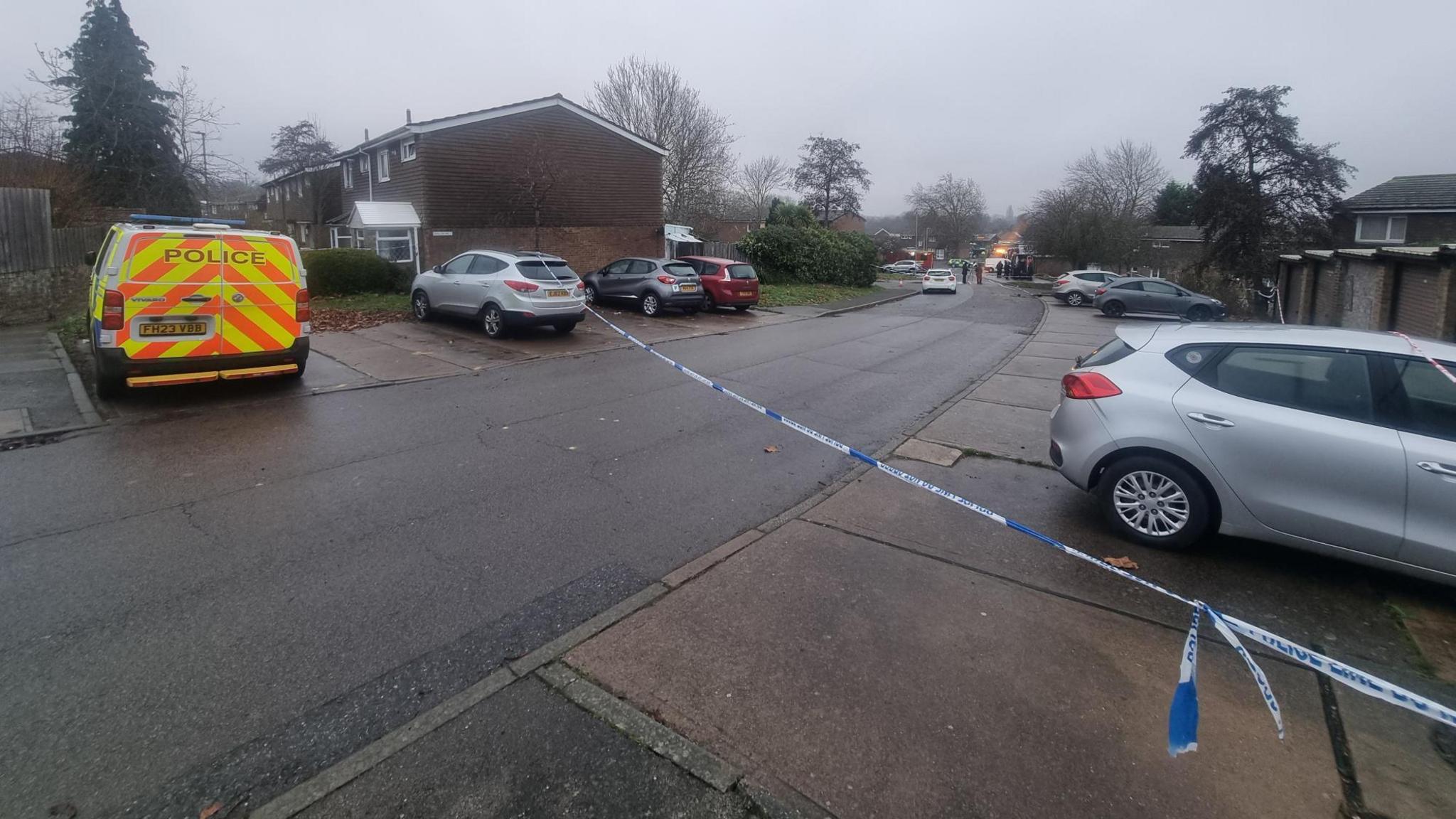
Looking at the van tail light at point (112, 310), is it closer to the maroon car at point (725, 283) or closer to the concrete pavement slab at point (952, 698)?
the concrete pavement slab at point (952, 698)

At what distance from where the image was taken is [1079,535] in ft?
17.3

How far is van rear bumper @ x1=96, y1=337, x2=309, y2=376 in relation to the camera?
7.96 meters

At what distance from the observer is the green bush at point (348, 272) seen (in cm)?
1916

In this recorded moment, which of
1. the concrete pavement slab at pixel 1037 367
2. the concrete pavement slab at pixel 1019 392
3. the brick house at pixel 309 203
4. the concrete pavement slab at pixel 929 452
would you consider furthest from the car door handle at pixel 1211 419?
the brick house at pixel 309 203

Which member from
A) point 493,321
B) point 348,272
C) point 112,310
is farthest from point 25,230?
point 112,310

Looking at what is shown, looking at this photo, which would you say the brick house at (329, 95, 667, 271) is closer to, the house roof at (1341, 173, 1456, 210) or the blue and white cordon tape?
the blue and white cordon tape

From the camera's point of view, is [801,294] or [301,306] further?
[801,294]

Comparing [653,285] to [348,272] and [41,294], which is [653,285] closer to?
[348,272]

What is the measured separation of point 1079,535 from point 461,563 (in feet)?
13.8

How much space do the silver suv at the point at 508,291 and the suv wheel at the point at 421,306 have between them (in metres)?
0.39

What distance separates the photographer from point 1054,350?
15.9 m

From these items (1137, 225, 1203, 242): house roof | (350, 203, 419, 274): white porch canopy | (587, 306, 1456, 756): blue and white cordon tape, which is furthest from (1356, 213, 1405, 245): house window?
(587, 306, 1456, 756): blue and white cordon tape

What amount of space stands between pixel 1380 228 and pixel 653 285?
34942mm

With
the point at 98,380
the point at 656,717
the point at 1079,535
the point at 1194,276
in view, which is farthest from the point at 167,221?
the point at 1194,276
